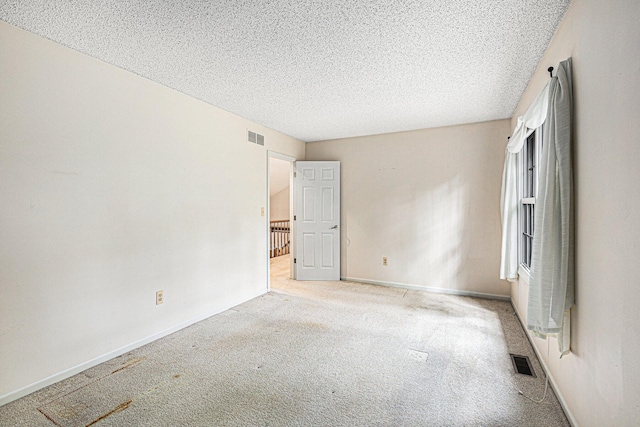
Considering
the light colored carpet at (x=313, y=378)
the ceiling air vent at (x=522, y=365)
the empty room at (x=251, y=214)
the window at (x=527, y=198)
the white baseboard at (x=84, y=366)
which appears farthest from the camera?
the window at (x=527, y=198)

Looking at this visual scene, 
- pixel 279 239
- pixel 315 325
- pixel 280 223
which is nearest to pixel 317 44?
pixel 315 325

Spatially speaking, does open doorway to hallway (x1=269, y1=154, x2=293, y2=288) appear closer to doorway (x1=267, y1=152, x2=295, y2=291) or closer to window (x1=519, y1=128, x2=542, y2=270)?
doorway (x1=267, y1=152, x2=295, y2=291)

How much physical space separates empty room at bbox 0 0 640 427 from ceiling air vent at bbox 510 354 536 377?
16 mm

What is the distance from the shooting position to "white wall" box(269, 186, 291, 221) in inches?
378

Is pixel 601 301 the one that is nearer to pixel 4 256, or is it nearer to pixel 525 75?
pixel 525 75

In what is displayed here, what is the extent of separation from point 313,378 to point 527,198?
2.69m

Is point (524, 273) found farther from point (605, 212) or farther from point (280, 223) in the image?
point (280, 223)

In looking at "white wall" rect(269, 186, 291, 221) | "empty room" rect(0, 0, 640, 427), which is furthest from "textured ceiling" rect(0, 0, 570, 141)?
"white wall" rect(269, 186, 291, 221)

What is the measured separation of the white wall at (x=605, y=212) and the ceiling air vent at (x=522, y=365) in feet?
1.59

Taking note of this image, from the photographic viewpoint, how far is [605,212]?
51.4 inches

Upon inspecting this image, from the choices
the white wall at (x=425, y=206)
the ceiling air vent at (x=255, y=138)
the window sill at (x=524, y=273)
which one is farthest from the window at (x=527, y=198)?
the ceiling air vent at (x=255, y=138)

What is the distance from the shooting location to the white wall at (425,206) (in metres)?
4.04

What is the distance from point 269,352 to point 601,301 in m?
2.27

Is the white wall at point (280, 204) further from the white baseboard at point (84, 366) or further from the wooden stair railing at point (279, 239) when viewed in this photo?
the white baseboard at point (84, 366)
